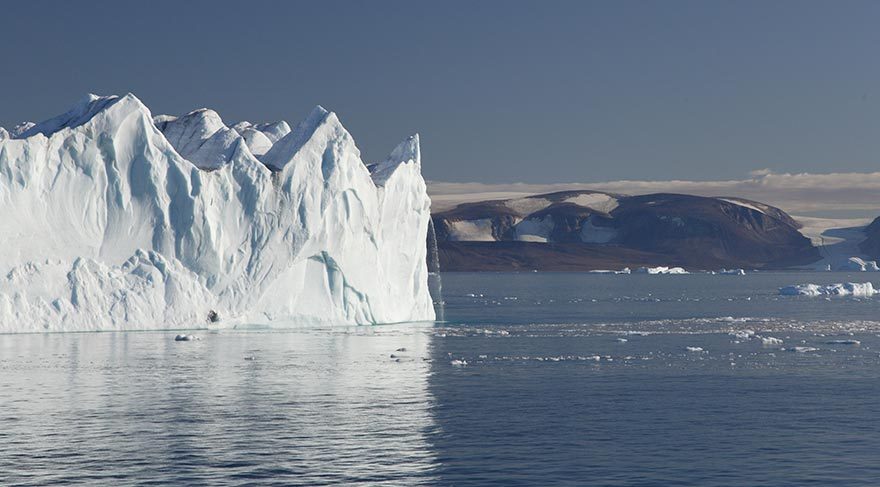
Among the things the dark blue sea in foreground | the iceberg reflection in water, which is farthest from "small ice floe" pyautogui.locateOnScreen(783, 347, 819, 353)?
the iceberg reflection in water

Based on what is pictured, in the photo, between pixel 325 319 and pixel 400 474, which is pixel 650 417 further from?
pixel 325 319

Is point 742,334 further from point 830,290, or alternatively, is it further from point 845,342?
point 830,290

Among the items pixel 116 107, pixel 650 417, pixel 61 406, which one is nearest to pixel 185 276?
pixel 116 107

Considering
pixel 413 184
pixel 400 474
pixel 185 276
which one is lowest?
pixel 400 474

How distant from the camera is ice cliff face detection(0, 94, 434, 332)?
48.8 m

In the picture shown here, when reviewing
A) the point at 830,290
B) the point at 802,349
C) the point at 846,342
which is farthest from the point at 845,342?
the point at 830,290

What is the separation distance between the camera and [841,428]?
26.7 m

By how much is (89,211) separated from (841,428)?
3488cm

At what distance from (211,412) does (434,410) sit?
5.74 metres

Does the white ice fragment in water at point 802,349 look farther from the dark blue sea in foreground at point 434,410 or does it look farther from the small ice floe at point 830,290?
the small ice floe at point 830,290

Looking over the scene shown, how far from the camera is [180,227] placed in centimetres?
5172

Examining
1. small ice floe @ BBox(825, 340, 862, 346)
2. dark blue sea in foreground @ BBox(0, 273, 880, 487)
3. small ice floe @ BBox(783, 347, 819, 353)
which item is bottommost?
dark blue sea in foreground @ BBox(0, 273, 880, 487)

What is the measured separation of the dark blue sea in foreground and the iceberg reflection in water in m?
0.08

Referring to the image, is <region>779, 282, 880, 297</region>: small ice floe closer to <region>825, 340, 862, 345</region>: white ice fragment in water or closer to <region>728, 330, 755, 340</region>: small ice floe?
<region>728, 330, 755, 340</region>: small ice floe
